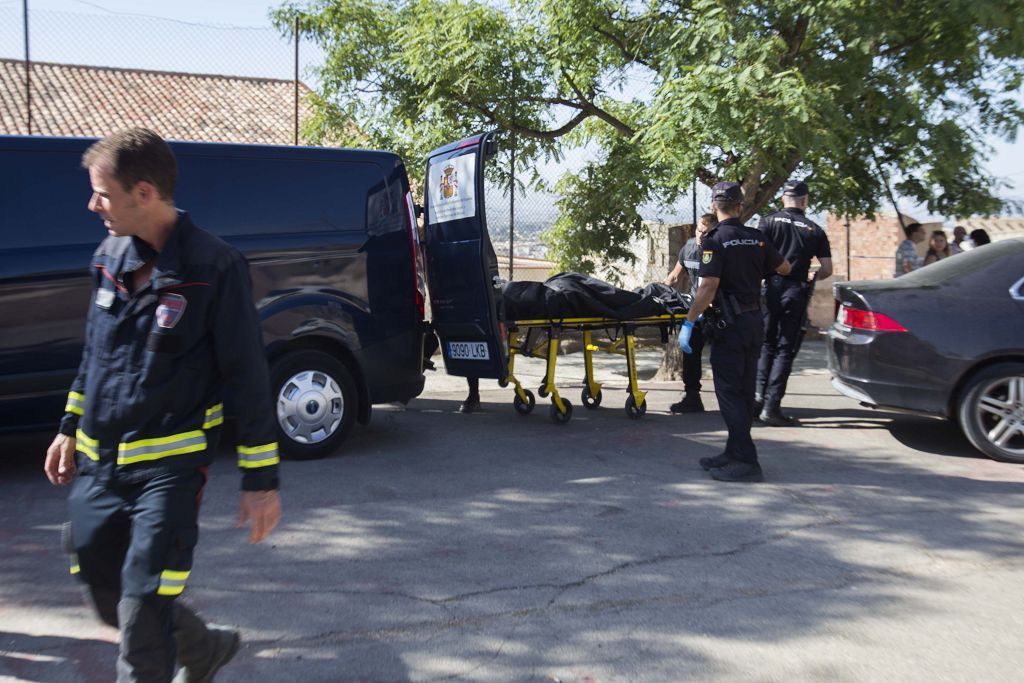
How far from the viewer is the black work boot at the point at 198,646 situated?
2.69 metres

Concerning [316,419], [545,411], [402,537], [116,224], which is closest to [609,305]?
[545,411]

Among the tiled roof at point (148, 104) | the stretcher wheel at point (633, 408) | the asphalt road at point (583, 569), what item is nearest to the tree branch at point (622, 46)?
the stretcher wheel at point (633, 408)

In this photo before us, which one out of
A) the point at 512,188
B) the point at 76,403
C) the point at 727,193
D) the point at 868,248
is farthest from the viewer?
the point at 868,248

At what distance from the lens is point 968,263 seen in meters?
6.98

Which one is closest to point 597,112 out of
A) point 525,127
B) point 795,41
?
point 525,127

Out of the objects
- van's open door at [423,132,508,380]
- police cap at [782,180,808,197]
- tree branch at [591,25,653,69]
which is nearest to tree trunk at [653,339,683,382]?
police cap at [782,180,808,197]

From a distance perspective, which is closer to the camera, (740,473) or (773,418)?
(740,473)

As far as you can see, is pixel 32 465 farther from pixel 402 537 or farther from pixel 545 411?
pixel 545 411

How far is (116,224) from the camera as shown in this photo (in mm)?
2576

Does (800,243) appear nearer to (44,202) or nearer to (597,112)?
(597,112)

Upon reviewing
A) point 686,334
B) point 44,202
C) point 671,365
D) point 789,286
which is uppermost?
point 44,202

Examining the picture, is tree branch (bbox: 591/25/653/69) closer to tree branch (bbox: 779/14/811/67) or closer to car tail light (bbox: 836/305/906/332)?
tree branch (bbox: 779/14/811/67)

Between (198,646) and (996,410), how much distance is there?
5.77 metres

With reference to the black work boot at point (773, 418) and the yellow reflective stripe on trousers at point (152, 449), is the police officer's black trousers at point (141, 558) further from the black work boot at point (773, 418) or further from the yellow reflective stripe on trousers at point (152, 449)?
the black work boot at point (773, 418)
